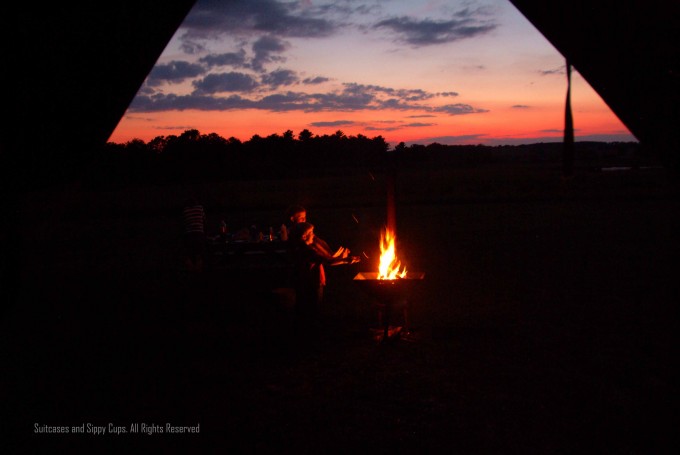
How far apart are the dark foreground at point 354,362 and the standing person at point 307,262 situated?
0.47 meters

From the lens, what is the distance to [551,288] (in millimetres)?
10055

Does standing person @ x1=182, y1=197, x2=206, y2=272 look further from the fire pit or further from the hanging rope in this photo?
the hanging rope

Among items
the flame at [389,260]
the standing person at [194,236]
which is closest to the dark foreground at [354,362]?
the standing person at [194,236]

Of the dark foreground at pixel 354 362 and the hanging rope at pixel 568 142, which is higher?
the hanging rope at pixel 568 142

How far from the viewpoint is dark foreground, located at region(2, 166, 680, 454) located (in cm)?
484

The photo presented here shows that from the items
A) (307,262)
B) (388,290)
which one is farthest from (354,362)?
(307,262)

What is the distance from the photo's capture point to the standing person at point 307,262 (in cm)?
709

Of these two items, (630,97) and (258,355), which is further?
(258,355)

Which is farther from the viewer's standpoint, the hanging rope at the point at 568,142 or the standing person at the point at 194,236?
the standing person at the point at 194,236

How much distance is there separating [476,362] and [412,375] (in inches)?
33.4

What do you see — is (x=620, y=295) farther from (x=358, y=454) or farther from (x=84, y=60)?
(x=84, y=60)

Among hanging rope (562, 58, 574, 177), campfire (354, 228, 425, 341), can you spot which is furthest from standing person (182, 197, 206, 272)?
hanging rope (562, 58, 574, 177)

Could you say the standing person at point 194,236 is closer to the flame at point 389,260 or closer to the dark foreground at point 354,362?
the dark foreground at point 354,362

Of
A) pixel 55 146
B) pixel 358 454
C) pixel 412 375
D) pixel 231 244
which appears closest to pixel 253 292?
pixel 231 244
